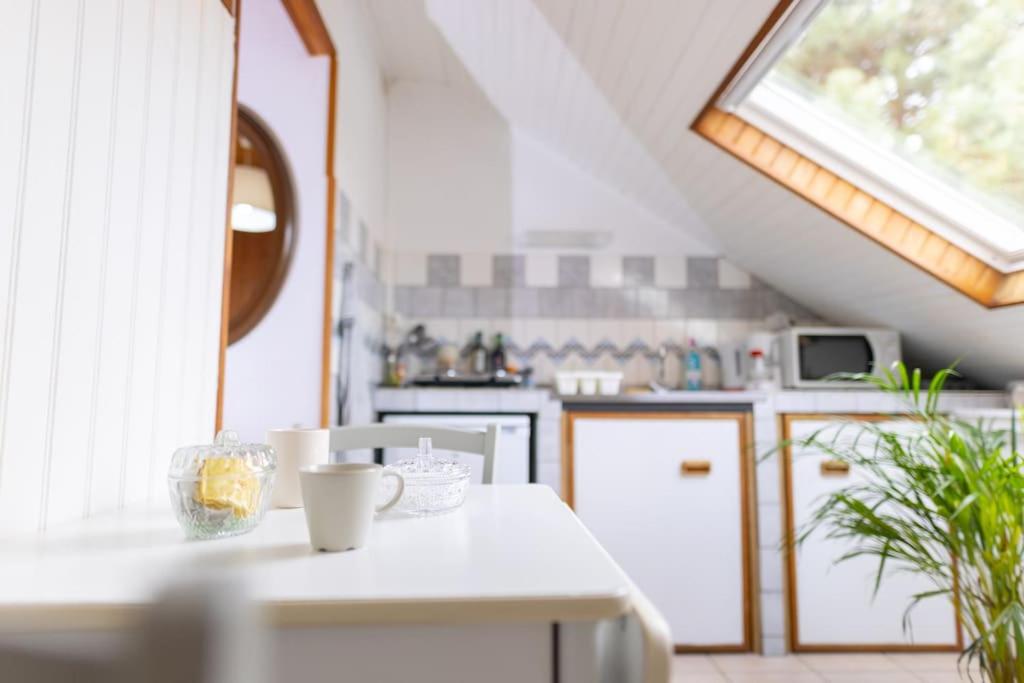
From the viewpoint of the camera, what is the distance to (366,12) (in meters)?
2.88

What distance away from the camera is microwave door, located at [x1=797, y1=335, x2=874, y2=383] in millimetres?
2811

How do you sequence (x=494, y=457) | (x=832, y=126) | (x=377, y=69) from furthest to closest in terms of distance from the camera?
1. (x=377, y=69)
2. (x=832, y=126)
3. (x=494, y=457)

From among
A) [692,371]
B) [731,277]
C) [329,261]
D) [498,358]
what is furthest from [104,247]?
[731,277]

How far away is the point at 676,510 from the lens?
8.43 ft

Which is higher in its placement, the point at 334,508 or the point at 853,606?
the point at 334,508

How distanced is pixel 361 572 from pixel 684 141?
7.81 feet

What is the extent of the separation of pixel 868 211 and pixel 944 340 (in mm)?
789

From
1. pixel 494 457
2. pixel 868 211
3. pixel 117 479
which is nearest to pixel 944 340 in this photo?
pixel 868 211

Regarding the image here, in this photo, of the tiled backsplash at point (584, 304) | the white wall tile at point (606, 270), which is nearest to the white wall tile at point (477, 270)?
the tiled backsplash at point (584, 304)

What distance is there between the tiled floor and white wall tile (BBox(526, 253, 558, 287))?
1.87 metres

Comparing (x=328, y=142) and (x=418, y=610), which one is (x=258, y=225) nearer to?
(x=328, y=142)

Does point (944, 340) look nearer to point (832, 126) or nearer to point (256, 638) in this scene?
point (832, 126)

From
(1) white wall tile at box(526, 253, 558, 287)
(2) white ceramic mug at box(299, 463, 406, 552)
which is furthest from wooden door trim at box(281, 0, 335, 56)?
(2) white ceramic mug at box(299, 463, 406, 552)

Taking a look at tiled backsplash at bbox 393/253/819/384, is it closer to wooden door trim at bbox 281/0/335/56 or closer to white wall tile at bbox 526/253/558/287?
white wall tile at bbox 526/253/558/287
